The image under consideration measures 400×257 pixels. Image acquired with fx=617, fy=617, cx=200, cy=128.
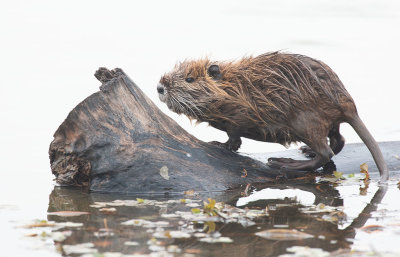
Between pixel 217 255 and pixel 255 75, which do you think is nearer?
pixel 217 255

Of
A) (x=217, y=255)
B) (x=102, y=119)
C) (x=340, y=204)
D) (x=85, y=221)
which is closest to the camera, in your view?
(x=217, y=255)

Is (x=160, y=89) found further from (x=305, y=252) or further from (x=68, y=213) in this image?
(x=305, y=252)

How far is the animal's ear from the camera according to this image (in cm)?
529

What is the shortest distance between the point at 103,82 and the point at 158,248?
2.03 m

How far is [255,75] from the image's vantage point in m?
5.16

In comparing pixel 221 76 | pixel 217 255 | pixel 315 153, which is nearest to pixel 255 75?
pixel 221 76

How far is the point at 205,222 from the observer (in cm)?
386

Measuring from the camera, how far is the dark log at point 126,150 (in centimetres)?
485

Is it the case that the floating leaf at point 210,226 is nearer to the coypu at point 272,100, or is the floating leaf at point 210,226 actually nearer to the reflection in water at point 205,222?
the reflection in water at point 205,222

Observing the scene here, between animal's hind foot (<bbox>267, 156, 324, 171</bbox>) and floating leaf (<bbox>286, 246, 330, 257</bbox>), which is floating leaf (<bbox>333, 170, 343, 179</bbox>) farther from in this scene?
floating leaf (<bbox>286, 246, 330, 257</bbox>)

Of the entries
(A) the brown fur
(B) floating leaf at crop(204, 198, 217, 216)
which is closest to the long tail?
(A) the brown fur

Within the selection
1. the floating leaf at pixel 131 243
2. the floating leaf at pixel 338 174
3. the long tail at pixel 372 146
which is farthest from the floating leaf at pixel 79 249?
the long tail at pixel 372 146

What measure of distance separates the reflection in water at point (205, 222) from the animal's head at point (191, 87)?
2.86 ft

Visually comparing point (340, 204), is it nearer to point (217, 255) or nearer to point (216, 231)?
point (216, 231)
